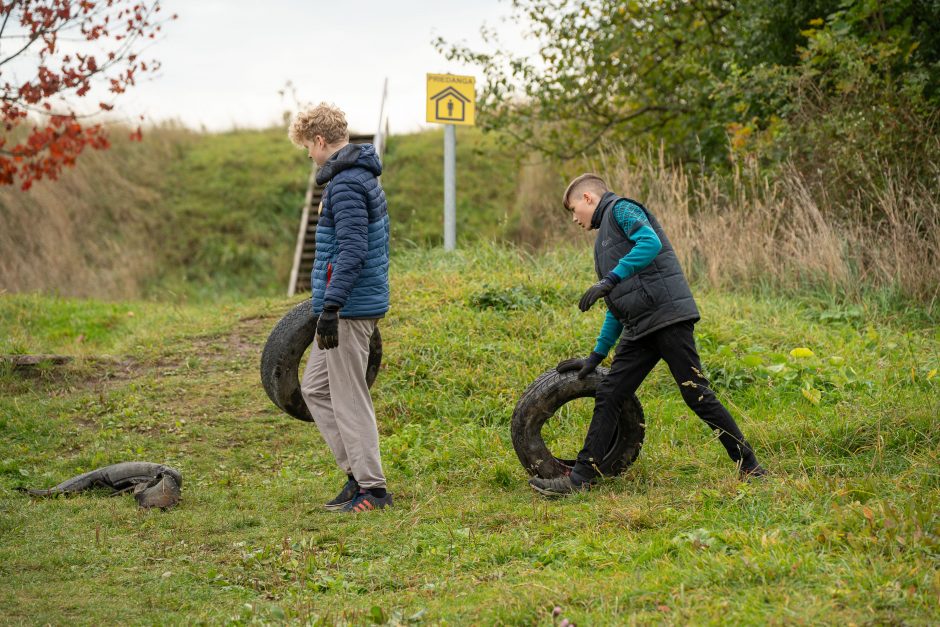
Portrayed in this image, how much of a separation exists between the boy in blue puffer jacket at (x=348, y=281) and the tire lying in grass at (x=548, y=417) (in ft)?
3.02

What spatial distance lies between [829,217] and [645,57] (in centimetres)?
503

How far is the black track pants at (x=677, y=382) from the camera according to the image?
4965 mm

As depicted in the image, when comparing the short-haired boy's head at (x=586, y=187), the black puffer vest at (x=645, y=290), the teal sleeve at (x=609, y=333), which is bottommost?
the teal sleeve at (x=609, y=333)

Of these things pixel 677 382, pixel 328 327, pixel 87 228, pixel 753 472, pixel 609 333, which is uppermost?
pixel 87 228

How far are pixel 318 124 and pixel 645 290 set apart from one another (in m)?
2.07

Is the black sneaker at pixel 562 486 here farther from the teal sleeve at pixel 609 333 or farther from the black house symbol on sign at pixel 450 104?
the black house symbol on sign at pixel 450 104

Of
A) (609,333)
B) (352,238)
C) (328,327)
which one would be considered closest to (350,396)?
(328,327)

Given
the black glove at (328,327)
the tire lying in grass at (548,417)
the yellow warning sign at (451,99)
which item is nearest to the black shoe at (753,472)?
the tire lying in grass at (548,417)

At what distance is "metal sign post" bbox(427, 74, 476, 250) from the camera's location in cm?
1281

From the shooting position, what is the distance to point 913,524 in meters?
3.68

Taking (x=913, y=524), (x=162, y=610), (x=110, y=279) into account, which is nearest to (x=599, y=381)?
(x=913, y=524)

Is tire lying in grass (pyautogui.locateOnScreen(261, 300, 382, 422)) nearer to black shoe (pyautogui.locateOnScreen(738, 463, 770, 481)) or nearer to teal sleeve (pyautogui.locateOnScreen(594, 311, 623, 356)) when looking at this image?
teal sleeve (pyautogui.locateOnScreen(594, 311, 623, 356))

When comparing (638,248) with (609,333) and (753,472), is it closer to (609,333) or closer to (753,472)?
(609,333)

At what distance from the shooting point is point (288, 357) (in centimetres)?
589
